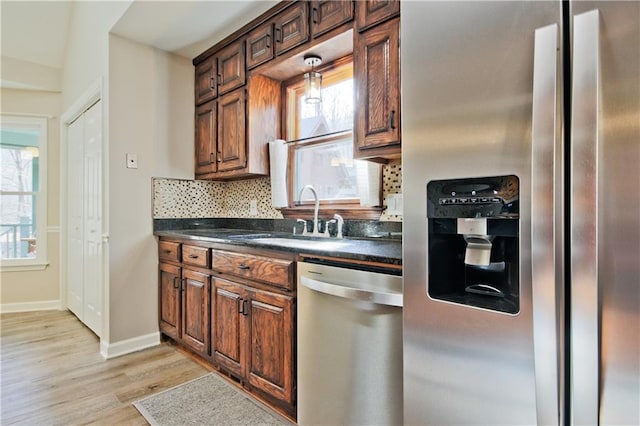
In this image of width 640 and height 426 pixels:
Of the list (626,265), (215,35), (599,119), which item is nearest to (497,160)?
(599,119)

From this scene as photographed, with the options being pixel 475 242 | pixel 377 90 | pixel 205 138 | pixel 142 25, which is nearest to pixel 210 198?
pixel 205 138

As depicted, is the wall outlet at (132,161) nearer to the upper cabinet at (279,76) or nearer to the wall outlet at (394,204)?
the upper cabinet at (279,76)

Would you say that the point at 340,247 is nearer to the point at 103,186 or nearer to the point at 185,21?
the point at 185,21

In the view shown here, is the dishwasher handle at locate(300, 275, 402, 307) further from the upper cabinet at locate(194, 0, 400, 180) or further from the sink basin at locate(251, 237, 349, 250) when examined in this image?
the upper cabinet at locate(194, 0, 400, 180)

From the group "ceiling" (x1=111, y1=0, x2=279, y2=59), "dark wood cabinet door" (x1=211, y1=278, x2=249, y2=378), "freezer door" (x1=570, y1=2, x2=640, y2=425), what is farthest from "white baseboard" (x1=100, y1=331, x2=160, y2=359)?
"freezer door" (x1=570, y1=2, x2=640, y2=425)

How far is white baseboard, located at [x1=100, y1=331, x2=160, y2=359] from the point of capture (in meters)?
2.66

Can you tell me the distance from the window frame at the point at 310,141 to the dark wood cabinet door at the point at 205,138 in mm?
644

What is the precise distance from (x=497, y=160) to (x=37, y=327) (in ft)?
13.8

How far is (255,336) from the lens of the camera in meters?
1.93

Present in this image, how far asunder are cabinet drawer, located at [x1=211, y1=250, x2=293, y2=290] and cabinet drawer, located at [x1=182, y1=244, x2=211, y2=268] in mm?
84

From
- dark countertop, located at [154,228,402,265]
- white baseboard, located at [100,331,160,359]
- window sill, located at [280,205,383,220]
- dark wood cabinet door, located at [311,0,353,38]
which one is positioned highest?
dark wood cabinet door, located at [311,0,353,38]

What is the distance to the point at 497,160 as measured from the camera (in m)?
0.89

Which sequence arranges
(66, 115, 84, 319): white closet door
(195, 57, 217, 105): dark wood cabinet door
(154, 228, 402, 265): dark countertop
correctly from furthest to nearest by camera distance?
(66, 115, 84, 319): white closet door → (195, 57, 217, 105): dark wood cabinet door → (154, 228, 402, 265): dark countertop

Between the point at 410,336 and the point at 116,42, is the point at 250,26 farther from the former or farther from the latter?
the point at 410,336
